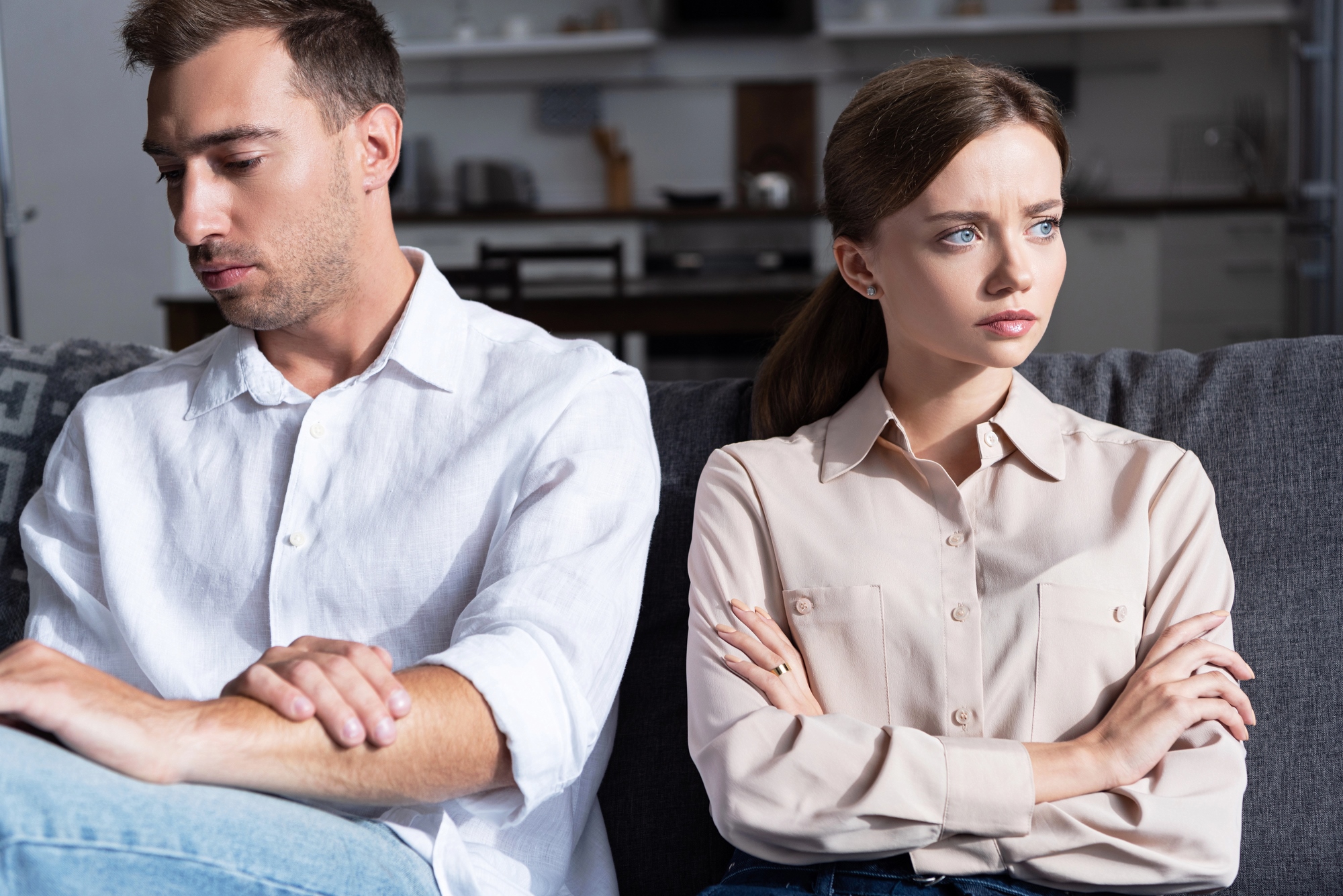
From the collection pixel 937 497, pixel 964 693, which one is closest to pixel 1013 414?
pixel 937 497

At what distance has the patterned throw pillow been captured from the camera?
4.74 ft

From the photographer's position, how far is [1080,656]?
111 cm

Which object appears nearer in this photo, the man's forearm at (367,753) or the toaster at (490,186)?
the man's forearm at (367,753)

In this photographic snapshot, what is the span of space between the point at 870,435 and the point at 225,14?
0.78m

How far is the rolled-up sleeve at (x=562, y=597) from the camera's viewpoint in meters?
0.99

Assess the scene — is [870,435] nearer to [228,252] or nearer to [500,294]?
[228,252]

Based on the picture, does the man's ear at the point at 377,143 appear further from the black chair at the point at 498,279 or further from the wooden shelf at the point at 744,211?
the wooden shelf at the point at 744,211

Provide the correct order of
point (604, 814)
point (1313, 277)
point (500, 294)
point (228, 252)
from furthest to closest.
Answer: point (1313, 277), point (500, 294), point (604, 814), point (228, 252)

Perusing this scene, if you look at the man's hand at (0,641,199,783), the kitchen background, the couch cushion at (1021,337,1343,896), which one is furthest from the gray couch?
the kitchen background

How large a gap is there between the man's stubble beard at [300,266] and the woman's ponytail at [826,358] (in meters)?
0.50

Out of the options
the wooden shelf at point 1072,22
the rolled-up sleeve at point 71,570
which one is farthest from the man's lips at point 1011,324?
the wooden shelf at point 1072,22

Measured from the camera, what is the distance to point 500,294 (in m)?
3.84

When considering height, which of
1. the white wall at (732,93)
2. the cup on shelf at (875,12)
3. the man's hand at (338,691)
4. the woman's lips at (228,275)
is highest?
the cup on shelf at (875,12)

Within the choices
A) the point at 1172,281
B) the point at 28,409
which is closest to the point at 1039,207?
the point at 28,409
